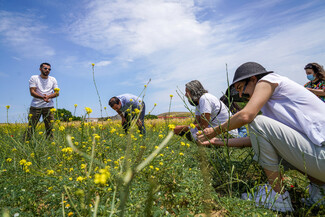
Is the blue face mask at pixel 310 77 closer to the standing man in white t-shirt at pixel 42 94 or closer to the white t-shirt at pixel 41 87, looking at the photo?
the standing man in white t-shirt at pixel 42 94

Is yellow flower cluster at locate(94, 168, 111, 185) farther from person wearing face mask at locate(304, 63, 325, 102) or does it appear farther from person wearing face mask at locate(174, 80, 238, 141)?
person wearing face mask at locate(304, 63, 325, 102)

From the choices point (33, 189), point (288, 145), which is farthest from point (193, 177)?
point (33, 189)

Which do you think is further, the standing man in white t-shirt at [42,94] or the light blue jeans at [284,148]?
the standing man in white t-shirt at [42,94]

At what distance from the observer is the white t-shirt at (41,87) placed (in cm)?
480

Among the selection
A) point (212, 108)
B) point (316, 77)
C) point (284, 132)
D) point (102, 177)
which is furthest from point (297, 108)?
point (316, 77)

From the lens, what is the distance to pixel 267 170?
189cm

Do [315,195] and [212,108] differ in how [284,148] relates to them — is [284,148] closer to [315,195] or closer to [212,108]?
[315,195]

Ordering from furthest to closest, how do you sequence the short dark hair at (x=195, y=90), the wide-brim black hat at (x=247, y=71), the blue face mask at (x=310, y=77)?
the blue face mask at (x=310, y=77) < the short dark hair at (x=195, y=90) < the wide-brim black hat at (x=247, y=71)

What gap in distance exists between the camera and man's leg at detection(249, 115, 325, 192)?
170cm

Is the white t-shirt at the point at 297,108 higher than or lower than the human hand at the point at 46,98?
lower

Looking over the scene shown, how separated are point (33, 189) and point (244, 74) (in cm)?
210

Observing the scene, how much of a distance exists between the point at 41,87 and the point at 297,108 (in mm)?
4887

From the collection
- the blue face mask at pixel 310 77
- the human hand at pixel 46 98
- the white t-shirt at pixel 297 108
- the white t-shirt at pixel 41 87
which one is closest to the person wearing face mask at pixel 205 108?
the white t-shirt at pixel 297 108

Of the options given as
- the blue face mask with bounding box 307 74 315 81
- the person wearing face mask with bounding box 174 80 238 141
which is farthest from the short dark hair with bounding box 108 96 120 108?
the blue face mask with bounding box 307 74 315 81
